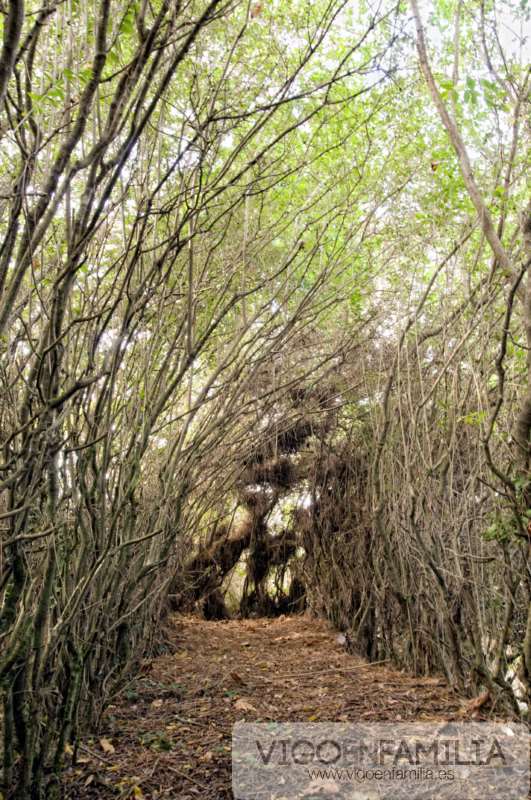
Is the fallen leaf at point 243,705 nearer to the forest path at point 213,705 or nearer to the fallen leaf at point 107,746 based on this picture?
the forest path at point 213,705

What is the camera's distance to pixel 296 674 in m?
3.91

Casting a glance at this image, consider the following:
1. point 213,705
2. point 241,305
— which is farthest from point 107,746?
point 241,305

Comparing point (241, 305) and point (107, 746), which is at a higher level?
point (241, 305)

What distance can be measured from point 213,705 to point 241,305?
2.30 m

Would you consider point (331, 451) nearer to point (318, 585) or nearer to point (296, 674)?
point (318, 585)

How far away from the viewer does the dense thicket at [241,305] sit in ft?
5.86

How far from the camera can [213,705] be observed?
125 inches

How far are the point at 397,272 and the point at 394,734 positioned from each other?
324 cm

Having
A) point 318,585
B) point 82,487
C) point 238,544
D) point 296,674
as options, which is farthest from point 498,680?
point 238,544

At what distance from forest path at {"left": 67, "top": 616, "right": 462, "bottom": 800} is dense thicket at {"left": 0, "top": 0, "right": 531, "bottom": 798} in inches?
6.9

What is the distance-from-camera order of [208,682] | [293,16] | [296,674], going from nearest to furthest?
[293,16], [208,682], [296,674]

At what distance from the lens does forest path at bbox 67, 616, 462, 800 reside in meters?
2.26

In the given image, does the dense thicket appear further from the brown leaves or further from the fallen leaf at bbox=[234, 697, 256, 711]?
the fallen leaf at bbox=[234, 697, 256, 711]

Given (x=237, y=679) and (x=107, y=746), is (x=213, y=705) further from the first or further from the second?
(x=107, y=746)
